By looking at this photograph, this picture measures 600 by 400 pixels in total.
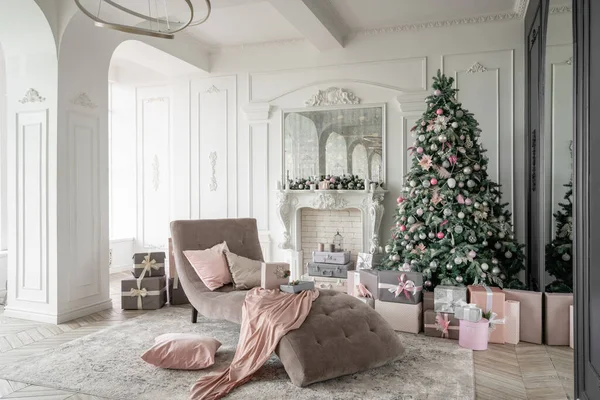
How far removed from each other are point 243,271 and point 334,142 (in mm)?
2661

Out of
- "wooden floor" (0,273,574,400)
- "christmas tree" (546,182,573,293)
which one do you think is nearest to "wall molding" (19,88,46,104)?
"wooden floor" (0,273,574,400)

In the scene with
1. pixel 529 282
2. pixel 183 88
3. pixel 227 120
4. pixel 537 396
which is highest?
pixel 183 88

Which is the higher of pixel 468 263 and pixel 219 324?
pixel 468 263

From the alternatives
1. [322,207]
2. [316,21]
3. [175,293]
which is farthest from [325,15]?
[175,293]

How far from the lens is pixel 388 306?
4234mm

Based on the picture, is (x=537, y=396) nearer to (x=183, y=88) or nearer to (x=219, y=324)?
(x=219, y=324)

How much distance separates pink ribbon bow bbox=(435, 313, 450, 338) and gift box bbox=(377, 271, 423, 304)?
0.88ft

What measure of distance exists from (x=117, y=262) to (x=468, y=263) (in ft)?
18.4

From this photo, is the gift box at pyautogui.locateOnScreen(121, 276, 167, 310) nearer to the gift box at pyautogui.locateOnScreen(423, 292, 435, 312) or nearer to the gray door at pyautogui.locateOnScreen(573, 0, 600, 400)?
the gift box at pyautogui.locateOnScreen(423, 292, 435, 312)

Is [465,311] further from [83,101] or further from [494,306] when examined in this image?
[83,101]

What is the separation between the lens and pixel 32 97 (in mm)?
4527

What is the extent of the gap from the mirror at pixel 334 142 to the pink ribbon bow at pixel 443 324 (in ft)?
7.79

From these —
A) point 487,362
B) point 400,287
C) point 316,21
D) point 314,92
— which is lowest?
point 487,362

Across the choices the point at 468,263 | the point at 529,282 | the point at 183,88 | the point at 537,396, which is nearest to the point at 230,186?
the point at 183,88
